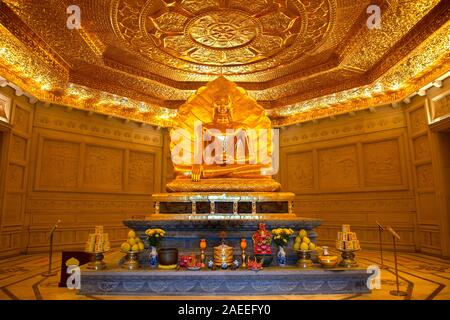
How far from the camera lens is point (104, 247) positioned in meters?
3.43

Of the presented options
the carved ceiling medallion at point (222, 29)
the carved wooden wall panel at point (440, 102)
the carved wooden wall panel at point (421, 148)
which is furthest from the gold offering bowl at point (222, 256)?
the carved wooden wall panel at point (421, 148)

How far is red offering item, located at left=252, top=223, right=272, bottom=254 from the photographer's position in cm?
351

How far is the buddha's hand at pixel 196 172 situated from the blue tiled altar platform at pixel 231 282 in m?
2.14

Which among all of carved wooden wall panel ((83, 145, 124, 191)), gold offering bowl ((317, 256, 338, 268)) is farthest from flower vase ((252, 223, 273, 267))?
carved wooden wall panel ((83, 145, 124, 191))

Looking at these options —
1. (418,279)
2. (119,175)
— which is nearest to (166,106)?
(119,175)

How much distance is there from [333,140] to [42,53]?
676 cm

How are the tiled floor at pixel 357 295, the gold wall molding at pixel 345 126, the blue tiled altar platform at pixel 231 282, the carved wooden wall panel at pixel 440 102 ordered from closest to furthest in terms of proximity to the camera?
the tiled floor at pixel 357 295 < the blue tiled altar platform at pixel 231 282 < the carved wooden wall panel at pixel 440 102 < the gold wall molding at pixel 345 126

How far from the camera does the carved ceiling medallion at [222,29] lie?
451 cm

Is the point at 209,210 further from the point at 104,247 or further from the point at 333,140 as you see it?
the point at 333,140

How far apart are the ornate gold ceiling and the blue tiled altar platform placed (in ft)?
12.4

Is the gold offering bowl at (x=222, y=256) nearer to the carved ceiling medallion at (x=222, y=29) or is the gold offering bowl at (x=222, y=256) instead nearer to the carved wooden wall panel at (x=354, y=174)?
the carved ceiling medallion at (x=222, y=29)

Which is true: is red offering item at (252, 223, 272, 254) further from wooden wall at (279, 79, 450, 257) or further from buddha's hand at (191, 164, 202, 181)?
Answer: wooden wall at (279, 79, 450, 257)

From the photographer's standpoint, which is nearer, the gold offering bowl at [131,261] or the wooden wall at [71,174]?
the gold offering bowl at [131,261]

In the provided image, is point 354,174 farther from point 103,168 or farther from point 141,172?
point 103,168
